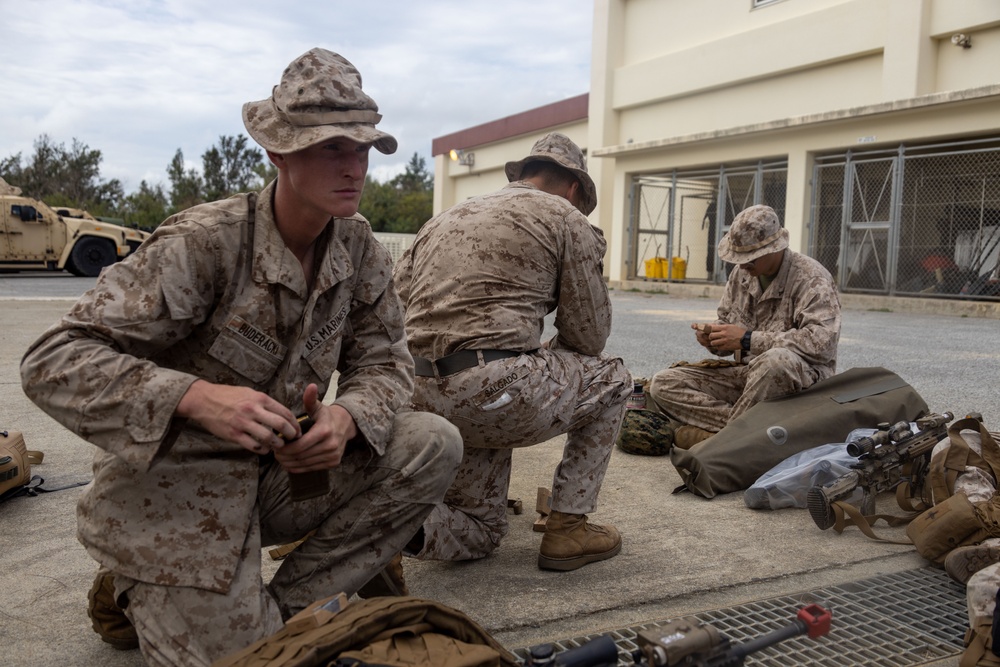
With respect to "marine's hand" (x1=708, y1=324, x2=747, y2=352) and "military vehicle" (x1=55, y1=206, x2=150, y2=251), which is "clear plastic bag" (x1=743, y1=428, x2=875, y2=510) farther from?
"military vehicle" (x1=55, y1=206, x2=150, y2=251)

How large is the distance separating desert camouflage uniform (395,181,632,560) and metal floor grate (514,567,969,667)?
68 centimetres

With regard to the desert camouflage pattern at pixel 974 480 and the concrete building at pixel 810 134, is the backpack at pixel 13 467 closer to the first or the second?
the desert camouflage pattern at pixel 974 480

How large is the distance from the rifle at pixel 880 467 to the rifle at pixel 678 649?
1817 mm

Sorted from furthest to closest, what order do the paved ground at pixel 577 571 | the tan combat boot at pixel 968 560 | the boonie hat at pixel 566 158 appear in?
the boonie hat at pixel 566 158 → the tan combat boot at pixel 968 560 → the paved ground at pixel 577 571

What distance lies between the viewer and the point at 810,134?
16688 mm

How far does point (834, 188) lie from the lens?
17156 millimetres

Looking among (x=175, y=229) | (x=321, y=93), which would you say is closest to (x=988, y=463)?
(x=321, y=93)

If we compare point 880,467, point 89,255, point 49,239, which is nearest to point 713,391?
point 880,467

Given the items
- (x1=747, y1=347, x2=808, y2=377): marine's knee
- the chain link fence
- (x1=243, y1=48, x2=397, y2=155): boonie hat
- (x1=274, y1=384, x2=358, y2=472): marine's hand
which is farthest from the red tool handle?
the chain link fence

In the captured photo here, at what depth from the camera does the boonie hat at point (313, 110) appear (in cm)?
207

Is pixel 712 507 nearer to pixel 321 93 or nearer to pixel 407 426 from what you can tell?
pixel 407 426

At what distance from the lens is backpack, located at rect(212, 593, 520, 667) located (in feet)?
5.14

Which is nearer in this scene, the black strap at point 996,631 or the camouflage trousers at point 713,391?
the black strap at point 996,631

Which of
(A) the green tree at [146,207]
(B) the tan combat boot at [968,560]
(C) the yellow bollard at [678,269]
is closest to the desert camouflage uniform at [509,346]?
(B) the tan combat boot at [968,560]
